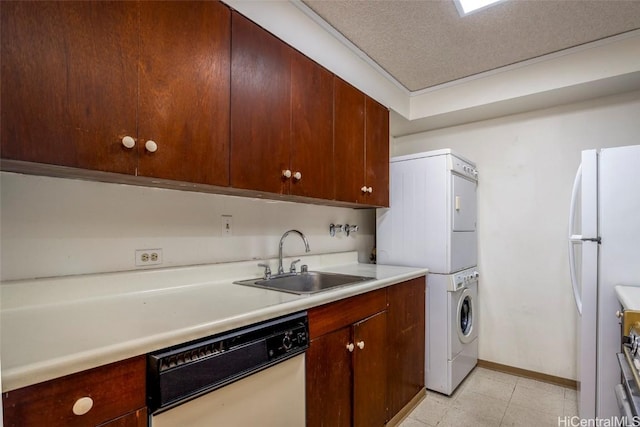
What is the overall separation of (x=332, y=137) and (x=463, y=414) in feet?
6.68

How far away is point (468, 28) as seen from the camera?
202 cm

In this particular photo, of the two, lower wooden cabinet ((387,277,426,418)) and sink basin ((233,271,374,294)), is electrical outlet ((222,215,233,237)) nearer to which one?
sink basin ((233,271,374,294))

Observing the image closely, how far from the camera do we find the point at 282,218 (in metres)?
2.17

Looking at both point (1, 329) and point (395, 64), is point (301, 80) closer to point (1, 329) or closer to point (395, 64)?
point (395, 64)

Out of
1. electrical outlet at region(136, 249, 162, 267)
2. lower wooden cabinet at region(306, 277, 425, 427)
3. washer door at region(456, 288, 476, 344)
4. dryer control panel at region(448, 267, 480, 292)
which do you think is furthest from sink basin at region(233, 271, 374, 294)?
washer door at region(456, 288, 476, 344)

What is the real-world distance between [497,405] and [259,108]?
2.54m

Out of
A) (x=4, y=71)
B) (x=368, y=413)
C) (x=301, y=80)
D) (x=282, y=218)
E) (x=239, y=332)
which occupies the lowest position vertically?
(x=368, y=413)

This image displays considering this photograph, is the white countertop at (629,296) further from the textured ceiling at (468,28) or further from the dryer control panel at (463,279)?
the textured ceiling at (468,28)

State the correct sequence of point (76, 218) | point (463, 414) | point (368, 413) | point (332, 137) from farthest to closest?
1. point (463, 414)
2. point (332, 137)
3. point (368, 413)
4. point (76, 218)

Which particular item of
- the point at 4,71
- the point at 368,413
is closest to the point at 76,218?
the point at 4,71

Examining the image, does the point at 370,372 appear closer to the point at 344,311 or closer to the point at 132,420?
the point at 344,311

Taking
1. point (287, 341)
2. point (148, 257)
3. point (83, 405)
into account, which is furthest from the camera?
point (148, 257)

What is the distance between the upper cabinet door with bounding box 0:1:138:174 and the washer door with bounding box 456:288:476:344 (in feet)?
7.80

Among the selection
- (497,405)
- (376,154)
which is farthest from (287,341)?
(497,405)
